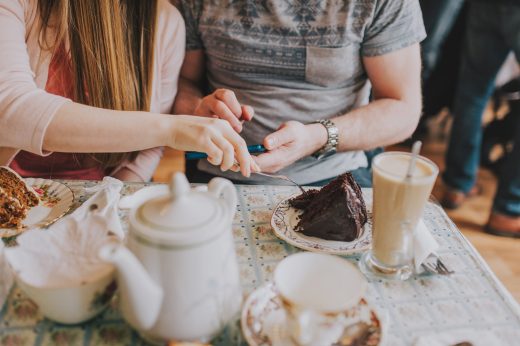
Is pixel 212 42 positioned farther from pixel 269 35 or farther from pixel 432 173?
pixel 432 173

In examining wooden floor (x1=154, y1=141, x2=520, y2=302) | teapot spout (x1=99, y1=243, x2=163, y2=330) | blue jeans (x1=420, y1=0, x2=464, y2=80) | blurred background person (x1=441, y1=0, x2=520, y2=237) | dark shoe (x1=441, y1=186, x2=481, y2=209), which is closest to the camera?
teapot spout (x1=99, y1=243, x2=163, y2=330)

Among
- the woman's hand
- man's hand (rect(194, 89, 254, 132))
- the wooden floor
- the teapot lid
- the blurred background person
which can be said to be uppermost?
the teapot lid

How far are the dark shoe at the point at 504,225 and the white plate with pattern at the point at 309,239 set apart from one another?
1.63 meters

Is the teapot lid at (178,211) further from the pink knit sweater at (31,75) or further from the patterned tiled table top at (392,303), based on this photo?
the pink knit sweater at (31,75)

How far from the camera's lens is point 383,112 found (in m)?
1.35

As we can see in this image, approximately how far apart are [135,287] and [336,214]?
1.33 feet

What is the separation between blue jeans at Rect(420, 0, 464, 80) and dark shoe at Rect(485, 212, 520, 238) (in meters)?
0.88

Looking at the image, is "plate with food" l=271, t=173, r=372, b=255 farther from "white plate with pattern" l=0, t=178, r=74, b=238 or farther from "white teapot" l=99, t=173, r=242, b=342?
"white plate with pattern" l=0, t=178, r=74, b=238

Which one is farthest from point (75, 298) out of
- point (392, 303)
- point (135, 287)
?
point (392, 303)

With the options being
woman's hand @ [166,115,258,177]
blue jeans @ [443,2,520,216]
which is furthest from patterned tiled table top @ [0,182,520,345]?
blue jeans @ [443,2,520,216]

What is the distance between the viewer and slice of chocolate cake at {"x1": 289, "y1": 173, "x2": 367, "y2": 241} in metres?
0.87

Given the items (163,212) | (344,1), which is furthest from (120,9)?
(163,212)

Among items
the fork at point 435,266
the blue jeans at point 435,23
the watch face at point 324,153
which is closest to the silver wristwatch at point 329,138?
the watch face at point 324,153

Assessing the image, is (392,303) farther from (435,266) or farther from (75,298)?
(75,298)
